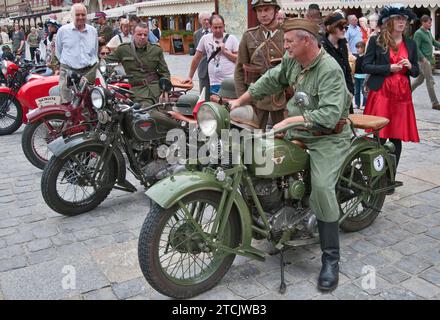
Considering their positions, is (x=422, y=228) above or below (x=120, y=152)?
below

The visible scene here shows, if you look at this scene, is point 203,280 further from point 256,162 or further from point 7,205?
point 7,205

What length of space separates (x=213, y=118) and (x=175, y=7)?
78.6 feet

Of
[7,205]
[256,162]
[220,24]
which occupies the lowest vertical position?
[7,205]

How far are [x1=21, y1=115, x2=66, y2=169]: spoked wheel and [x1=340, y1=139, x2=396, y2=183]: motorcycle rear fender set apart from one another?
3.82 meters

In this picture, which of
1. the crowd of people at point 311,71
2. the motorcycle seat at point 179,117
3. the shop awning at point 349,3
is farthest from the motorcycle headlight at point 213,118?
the shop awning at point 349,3

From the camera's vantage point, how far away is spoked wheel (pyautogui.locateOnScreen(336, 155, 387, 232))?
3686 mm

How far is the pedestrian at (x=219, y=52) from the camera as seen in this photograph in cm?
627

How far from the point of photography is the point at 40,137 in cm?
610

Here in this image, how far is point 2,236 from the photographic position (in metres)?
4.13

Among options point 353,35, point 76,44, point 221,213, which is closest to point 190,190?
point 221,213

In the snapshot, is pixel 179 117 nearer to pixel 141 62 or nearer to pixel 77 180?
pixel 77 180

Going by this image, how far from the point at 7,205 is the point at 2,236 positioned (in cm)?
84

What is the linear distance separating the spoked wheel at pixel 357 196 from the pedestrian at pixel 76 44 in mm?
4537
